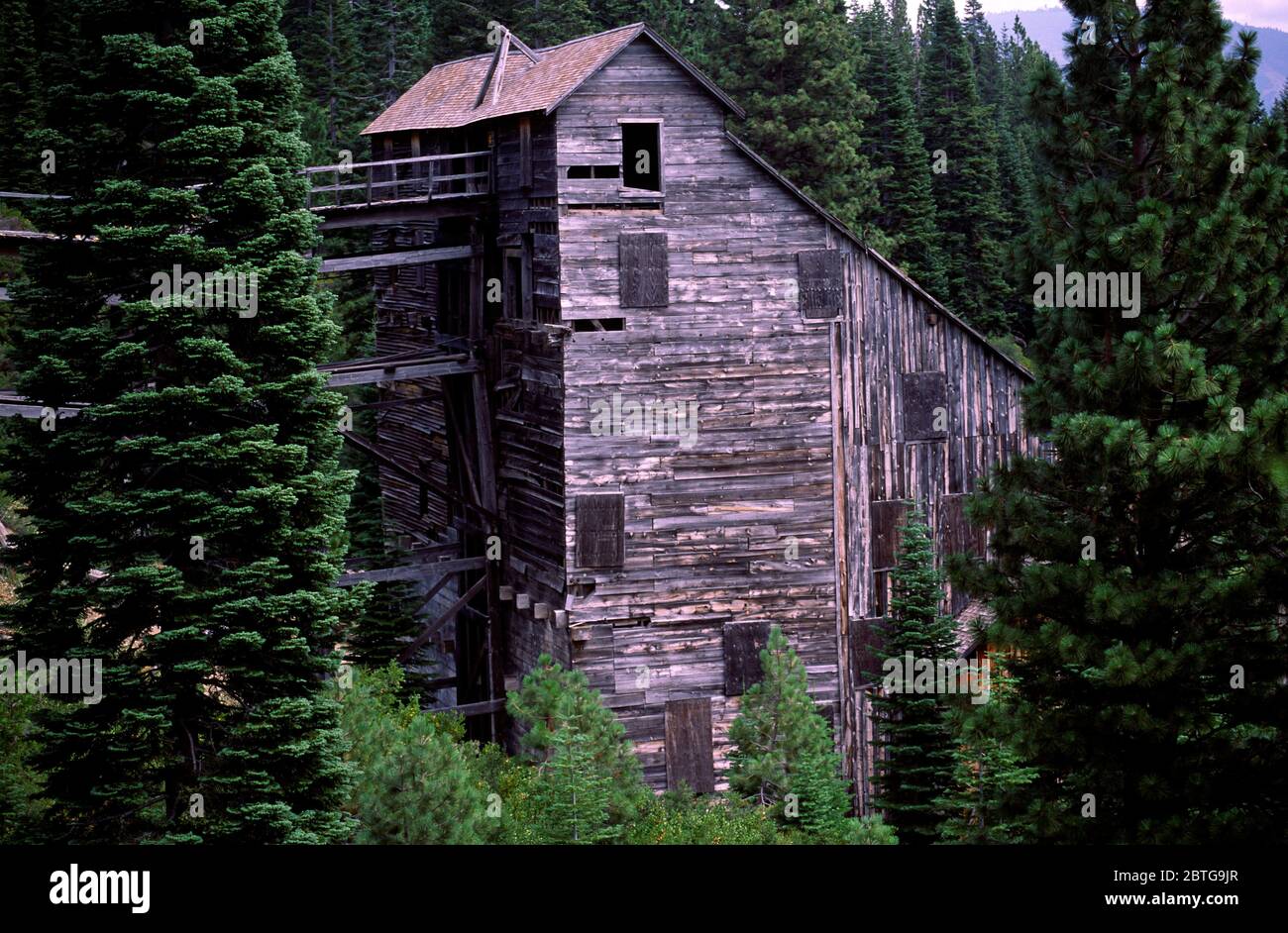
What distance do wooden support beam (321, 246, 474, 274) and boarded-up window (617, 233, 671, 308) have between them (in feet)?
14.2

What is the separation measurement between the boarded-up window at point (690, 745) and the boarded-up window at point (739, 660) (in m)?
0.61

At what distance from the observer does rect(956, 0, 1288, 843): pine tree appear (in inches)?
609

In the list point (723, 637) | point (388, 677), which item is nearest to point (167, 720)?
point (388, 677)

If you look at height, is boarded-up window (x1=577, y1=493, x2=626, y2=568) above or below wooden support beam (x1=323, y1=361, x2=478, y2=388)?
→ below

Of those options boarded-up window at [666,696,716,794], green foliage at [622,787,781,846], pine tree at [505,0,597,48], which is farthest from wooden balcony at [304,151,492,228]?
pine tree at [505,0,597,48]

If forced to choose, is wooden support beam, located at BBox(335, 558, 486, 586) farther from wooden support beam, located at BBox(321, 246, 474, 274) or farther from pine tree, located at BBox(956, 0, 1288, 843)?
pine tree, located at BBox(956, 0, 1288, 843)

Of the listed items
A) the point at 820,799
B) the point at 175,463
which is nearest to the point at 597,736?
the point at 820,799

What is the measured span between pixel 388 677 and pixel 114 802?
10032 mm

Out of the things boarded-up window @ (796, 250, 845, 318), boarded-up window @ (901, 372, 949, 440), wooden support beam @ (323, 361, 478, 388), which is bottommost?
boarded-up window @ (901, 372, 949, 440)

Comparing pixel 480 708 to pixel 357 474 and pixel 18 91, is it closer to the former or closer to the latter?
pixel 357 474

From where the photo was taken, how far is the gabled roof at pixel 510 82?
2648 cm

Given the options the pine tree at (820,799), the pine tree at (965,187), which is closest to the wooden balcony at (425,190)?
the pine tree at (820,799)

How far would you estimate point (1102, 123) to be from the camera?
1744 cm
